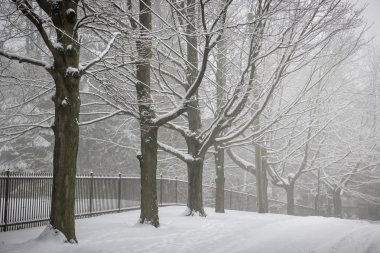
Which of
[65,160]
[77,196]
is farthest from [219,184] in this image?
[65,160]

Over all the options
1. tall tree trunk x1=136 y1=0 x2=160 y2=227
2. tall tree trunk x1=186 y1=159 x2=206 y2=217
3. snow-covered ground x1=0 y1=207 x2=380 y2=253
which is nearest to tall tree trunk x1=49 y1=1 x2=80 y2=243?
snow-covered ground x1=0 y1=207 x2=380 y2=253

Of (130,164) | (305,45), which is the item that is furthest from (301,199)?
(305,45)

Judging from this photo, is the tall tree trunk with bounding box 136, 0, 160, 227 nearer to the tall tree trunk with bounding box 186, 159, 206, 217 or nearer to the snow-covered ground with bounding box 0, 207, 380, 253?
the snow-covered ground with bounding box 0, 207, 380, 253

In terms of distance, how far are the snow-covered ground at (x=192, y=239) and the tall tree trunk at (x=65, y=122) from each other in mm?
484

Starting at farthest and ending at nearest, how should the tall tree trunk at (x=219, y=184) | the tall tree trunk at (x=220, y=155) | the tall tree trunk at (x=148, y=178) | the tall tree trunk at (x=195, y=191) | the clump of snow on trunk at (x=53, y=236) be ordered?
the tall tree trunk at (x=219, y=184) < the tall tree trunk at (x=220, y=155) < the tall tree trunk at (x=195, y=191) < the tall tree trunk at (x=148, y=178) < the clump of snow on trunk at (x=53, y=236)

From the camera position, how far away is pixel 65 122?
25.2 feet

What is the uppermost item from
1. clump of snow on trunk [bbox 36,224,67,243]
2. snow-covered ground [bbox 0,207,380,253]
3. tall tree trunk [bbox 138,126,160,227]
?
tall tree trunk [bbox 138,126,160,227]

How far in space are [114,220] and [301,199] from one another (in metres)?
28.4

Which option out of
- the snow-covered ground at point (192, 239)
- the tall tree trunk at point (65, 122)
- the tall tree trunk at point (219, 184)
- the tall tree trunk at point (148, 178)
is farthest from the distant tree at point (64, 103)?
the tall tree trunk at point (219, 184)

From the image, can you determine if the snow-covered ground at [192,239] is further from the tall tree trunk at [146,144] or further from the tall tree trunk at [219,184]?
the tall tree trunk at [219,184]

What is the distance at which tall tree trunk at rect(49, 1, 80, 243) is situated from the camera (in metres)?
7.53

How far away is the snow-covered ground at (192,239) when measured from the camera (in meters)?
7.47

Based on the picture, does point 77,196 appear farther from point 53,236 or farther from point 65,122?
point 65,122

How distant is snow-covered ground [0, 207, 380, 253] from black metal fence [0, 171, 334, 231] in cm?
70
